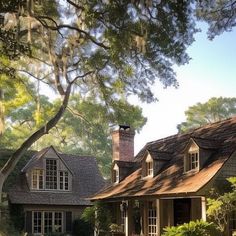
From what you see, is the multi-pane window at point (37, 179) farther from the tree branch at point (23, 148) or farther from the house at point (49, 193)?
the tree branch at point (23, 148)

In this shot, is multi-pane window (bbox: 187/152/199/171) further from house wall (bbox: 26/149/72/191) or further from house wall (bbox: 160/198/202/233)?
house wall (bbox: 26/149/72/191)

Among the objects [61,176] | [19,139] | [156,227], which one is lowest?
[156,227]

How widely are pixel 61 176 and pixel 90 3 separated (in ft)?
64.5

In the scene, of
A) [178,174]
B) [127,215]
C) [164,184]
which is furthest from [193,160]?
[127,215]

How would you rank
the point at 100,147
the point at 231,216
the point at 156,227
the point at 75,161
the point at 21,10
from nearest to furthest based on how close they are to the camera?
the point at 21,10
the point at 231,216
the point at 156,227
the point at 75,161
the point at 100,147

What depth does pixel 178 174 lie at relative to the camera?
20.9 m

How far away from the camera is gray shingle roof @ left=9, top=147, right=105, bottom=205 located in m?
30.5

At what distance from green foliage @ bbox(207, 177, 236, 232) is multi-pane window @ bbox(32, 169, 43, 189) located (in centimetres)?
1647

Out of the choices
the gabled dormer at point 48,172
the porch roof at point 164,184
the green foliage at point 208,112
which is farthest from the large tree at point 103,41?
the green foliage at point 208,112

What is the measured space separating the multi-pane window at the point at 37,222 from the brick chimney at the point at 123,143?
21.0ft

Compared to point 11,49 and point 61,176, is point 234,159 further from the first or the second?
point 61,176

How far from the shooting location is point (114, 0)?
526 inches

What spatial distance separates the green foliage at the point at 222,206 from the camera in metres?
16.6

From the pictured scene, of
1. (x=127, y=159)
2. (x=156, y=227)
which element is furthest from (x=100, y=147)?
(x=156, y=227)
